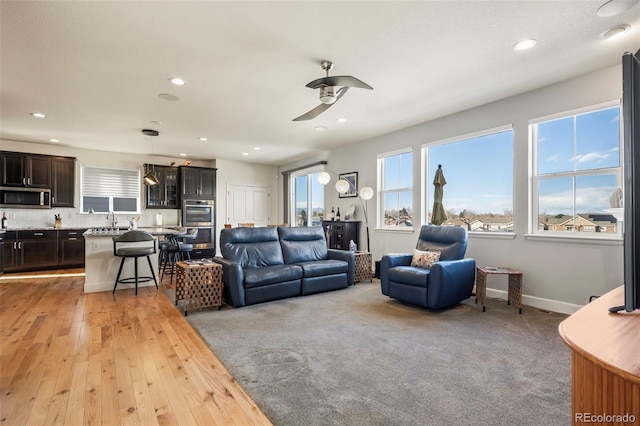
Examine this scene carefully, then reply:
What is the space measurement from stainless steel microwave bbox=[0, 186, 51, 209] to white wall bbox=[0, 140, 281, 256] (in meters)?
0.28

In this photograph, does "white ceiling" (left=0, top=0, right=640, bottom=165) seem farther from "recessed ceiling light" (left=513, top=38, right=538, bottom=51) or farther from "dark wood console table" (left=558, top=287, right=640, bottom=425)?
"dark wood console table" (left=558, top=287, right=640, bottom=425)

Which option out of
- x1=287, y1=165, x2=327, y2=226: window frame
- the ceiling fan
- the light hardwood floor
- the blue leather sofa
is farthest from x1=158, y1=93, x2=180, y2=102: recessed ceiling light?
x1=287, y1=165, x2=327, y2=226: window frame

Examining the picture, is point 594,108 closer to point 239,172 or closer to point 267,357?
point 267,357

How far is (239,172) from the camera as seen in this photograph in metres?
9.17

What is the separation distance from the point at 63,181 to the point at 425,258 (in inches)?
297

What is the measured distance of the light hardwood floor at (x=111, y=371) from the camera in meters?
1.85

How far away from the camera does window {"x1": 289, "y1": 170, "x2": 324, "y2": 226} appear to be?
8.21m

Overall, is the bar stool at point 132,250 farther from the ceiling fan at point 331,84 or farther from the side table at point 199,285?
the ceiling fan at point 331,84

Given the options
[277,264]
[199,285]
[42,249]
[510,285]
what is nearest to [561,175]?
[510,285]

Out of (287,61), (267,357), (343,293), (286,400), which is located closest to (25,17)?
(287,61)

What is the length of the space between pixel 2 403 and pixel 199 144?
5.75 meters

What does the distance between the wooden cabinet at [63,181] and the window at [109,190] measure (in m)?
0.30

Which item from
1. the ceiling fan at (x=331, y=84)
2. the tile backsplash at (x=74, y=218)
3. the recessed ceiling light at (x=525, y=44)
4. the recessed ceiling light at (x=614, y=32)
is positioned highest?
the recessed ceiling light at (x=614, y=32)

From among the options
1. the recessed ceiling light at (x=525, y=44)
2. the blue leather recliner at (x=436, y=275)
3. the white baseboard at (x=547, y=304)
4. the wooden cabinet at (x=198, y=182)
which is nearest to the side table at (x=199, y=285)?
the blue leather recliner at (x=436, y=275)
